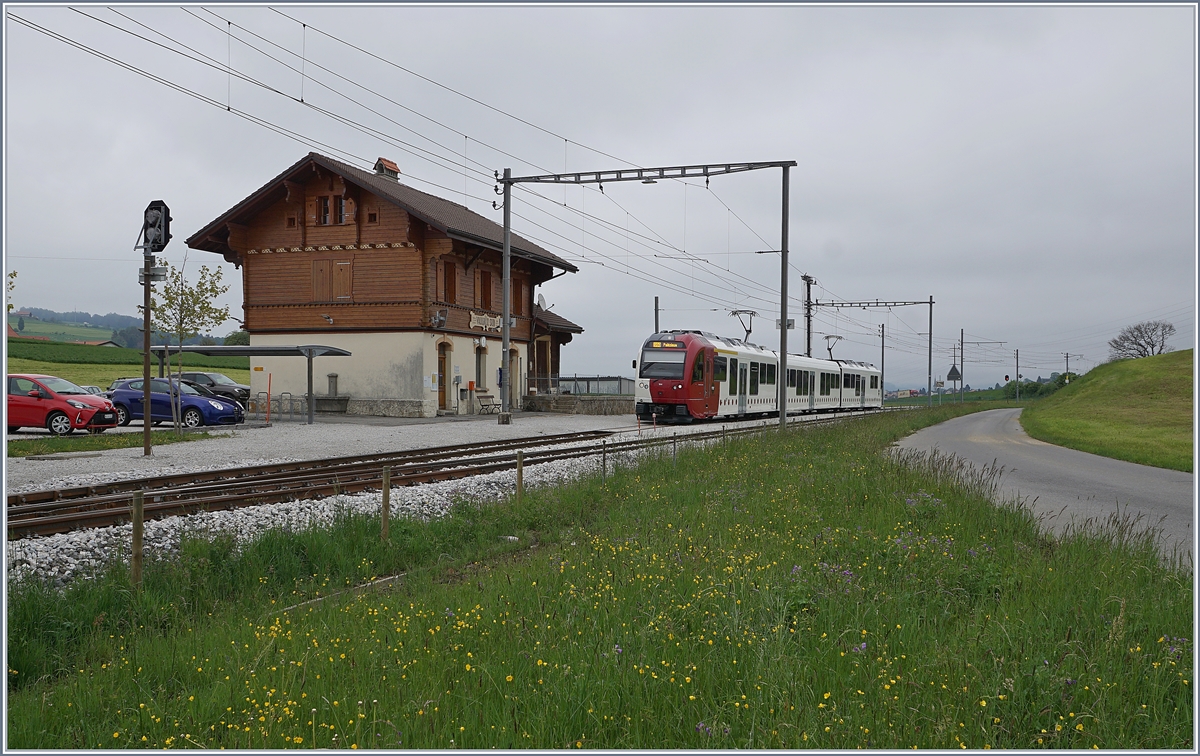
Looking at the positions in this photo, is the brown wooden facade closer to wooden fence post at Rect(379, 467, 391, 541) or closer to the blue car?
the blue car

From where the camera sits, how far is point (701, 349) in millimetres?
30172

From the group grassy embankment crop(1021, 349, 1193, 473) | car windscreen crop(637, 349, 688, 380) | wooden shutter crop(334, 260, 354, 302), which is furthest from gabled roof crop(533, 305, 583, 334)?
grassy embankment crop(1021, 349, 1193, 473)

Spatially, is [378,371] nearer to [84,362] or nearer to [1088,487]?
[1088,487]

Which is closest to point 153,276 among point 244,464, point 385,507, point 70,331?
point 244,464

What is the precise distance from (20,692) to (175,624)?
1180 millimetres

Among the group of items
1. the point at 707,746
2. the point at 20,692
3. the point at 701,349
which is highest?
the point at 701,349

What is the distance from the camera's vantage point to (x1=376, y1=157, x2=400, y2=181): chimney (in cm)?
4253

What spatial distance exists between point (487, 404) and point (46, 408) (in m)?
18.7

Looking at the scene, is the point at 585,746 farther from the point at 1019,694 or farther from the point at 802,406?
the point at 802,406

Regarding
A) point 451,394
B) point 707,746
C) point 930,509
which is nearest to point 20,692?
point 707,746

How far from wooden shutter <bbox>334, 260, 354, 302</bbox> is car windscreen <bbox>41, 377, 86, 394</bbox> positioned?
1393cm

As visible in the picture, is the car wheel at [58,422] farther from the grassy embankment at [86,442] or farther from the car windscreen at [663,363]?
the car windscreen at [663,363]

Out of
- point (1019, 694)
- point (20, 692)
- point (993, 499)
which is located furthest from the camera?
→ point (993, 499)

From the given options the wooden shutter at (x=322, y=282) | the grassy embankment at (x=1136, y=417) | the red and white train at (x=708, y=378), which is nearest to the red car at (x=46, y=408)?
the wooden shutter at (x=322, y=282)
